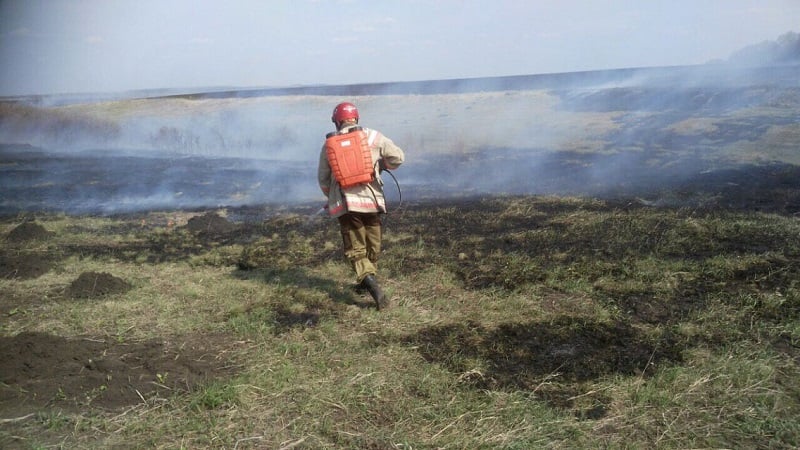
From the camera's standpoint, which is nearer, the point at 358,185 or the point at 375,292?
the point at 375,292

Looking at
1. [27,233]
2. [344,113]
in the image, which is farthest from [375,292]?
[27,233]

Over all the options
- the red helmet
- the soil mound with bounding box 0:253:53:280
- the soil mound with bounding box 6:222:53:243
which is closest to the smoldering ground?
the soil mound with bounding box 6:222:53:243

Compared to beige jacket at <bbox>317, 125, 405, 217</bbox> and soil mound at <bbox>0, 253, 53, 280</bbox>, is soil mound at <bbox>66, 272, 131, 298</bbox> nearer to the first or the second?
soil mound at <bbox>0, 253, 53, 280</bbox>

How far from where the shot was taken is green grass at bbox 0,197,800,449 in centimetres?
350

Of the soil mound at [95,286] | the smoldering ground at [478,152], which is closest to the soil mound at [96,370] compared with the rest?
the soil mound at [95,286]

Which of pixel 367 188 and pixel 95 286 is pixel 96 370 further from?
pixel 367 188

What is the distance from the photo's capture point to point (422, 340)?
4781 mm

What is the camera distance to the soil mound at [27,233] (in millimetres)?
8680

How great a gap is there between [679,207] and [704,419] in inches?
243

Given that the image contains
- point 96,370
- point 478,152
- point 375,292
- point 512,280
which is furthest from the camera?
point 478,152

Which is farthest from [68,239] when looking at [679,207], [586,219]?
[679,207]

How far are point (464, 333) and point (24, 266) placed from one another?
575 centimetres

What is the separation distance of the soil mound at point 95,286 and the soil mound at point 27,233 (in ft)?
11.1

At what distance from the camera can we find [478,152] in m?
17.7
